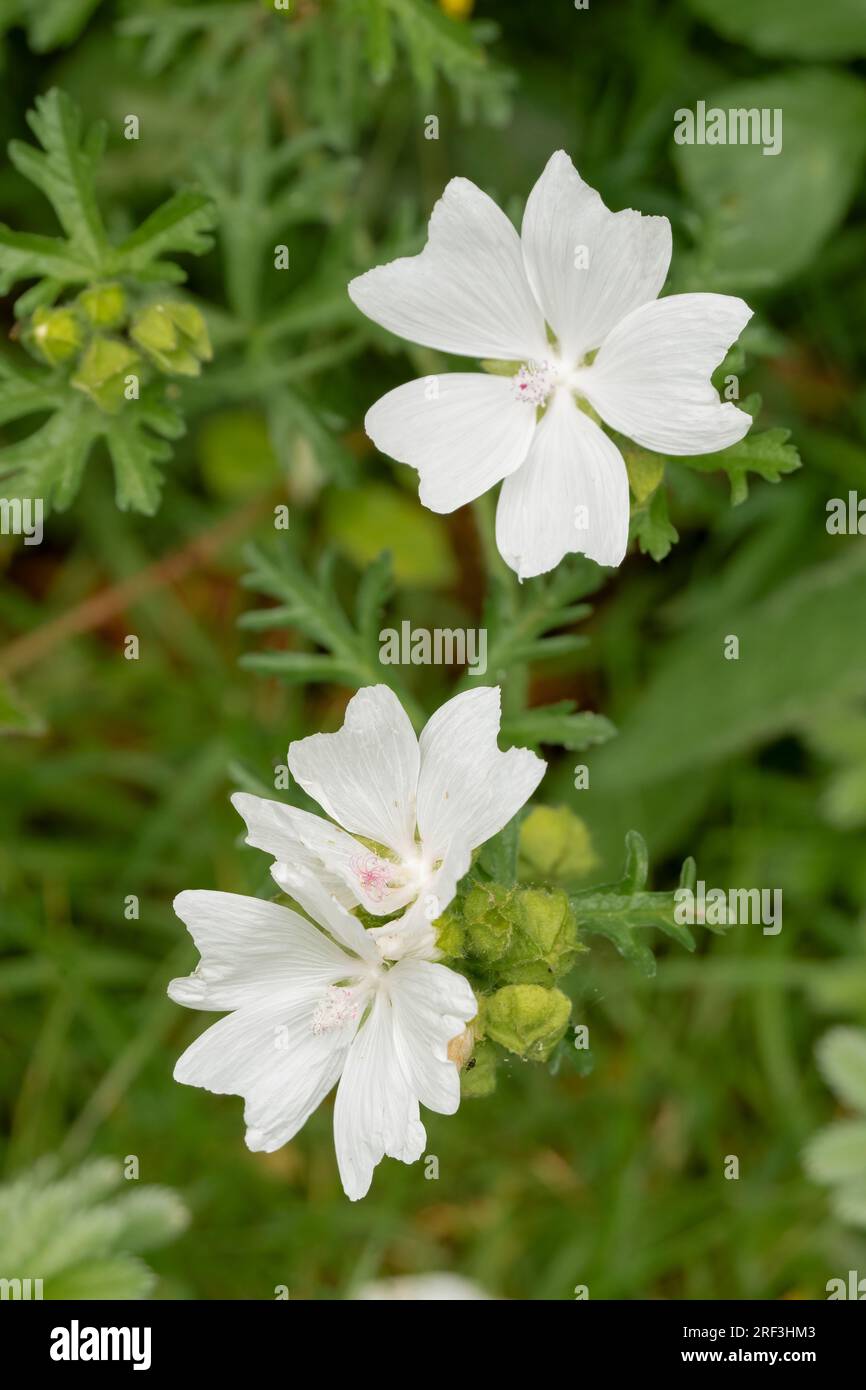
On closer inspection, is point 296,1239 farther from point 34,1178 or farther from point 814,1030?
point 814,1030

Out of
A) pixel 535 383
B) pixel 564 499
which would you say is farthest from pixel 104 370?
pixel 564 499

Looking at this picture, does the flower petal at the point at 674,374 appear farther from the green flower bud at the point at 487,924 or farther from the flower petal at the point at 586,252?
the green flower bud at the point at 487,924

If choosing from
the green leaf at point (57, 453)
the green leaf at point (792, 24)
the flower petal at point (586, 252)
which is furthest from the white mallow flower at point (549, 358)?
the green leaf at point (792, 24)

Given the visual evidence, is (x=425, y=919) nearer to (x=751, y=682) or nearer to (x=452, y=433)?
(x=452, y=433)

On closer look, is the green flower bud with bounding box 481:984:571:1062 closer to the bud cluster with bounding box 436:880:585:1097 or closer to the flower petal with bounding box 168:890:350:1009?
the bud cluster with bounding box 436:880:585:1097
